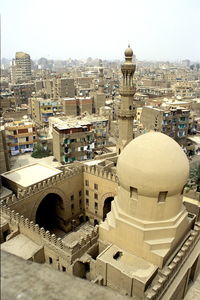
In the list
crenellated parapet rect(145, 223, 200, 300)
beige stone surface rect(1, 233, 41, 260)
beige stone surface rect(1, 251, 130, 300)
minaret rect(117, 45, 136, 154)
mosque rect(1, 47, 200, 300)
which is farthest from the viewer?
minaret rect(117, 45, 136, 154)

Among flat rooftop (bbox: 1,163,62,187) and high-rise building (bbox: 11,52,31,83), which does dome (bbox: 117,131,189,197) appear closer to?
flat rooftop (bbox: 1,163,62,187)

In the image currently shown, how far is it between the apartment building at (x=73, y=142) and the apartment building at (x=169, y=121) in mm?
16621

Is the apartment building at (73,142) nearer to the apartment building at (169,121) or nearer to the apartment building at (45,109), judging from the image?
the apartment building at (169,121)

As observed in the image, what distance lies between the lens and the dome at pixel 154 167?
46.1 ft

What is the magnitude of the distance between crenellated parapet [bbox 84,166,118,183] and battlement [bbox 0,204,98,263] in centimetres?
948

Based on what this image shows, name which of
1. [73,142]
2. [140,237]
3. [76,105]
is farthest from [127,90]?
[76,105]

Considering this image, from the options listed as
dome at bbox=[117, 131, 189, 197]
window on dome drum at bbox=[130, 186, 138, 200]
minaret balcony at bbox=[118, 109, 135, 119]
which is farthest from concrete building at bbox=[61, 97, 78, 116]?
window on dome drum at bbox=[130, 186, 138, 200]

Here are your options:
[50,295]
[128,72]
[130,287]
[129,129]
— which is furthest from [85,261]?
[128,72]

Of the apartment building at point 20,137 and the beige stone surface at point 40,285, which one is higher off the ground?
the beige stone surface at point 40,285

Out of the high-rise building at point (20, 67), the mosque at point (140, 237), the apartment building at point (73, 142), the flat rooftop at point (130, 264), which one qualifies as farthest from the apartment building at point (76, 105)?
the high-rise building at point (20, 67)

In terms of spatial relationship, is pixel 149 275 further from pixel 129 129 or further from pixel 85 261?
pixel 129 129

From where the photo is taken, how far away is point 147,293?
1357cm

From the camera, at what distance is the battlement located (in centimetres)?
1723

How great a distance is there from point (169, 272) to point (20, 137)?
4180cm
